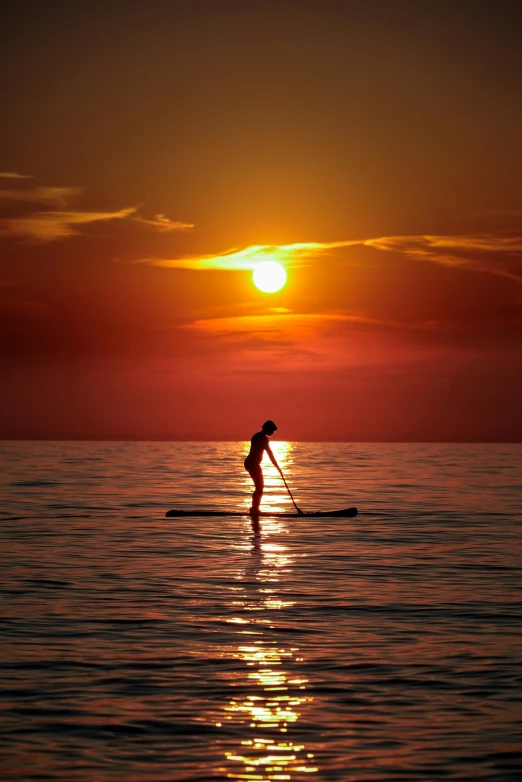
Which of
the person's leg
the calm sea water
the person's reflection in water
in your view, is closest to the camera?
the person's reflection in water

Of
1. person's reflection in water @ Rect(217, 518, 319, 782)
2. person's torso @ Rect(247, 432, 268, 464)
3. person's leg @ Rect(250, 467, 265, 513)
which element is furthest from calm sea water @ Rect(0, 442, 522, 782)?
person's torso @ Rect(247, 432, 268, 464)

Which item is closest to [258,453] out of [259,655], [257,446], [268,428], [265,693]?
[257,446]

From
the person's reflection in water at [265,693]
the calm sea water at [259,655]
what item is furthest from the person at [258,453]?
the person's reflection in water at [265,693]

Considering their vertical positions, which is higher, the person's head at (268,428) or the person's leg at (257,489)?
the person's head at (268,428)

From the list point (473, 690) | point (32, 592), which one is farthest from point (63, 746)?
point (32, 592)

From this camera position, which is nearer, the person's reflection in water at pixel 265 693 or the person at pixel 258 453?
the person's reflection in water at pixel 265 693

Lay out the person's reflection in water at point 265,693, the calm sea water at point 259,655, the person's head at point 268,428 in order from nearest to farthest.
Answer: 1. the person's reflection in water at point 265,693
2. the calm sea water at point 259,655
3. the person's head at point 268,428

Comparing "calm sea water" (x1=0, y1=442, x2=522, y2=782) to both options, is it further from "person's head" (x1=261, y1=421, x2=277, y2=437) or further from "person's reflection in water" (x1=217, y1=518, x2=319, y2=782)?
"person's head" (x1=261, y1=421, x2=277, y2=437)

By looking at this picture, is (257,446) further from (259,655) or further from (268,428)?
(259,655)

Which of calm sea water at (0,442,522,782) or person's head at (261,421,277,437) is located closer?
calm sea water at (0,442,522,782)

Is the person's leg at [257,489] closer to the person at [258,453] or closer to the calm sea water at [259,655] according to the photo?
the person at [258,453]

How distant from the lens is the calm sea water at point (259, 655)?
348 inches

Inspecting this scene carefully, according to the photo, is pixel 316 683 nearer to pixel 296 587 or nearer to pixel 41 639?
pixel 41 639

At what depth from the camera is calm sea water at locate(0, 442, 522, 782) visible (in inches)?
348
